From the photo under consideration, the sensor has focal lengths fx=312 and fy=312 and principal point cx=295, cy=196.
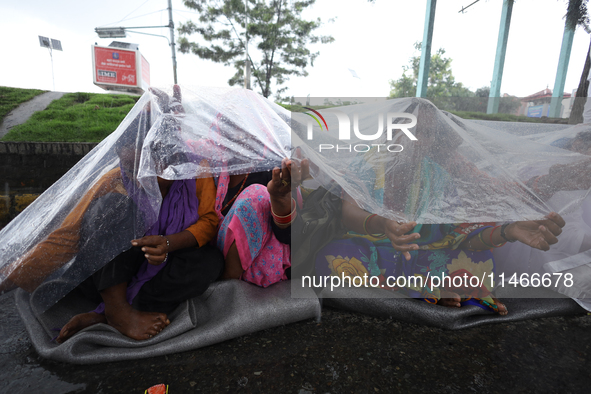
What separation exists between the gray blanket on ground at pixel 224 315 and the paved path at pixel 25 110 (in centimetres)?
399

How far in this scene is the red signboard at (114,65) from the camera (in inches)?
647

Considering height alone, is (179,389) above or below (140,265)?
below

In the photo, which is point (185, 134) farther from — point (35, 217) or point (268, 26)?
point (268, 26)

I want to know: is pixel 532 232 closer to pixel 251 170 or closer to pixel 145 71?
pixel 251 170

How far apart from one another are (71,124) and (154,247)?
4035mm

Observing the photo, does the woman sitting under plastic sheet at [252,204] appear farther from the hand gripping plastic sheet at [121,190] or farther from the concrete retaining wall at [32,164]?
the concrete retaining wall at [32,164]

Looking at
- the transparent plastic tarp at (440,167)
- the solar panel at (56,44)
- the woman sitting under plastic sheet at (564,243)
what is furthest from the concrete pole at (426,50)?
the solar panel at (56,44)

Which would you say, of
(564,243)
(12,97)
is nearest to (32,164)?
(12,97)

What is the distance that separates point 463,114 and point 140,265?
1.80 m

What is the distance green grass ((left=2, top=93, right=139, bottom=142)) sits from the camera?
389cm

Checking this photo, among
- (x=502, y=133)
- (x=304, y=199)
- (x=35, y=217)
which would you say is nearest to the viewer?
(x=35, y=217)

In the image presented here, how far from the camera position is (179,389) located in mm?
1021

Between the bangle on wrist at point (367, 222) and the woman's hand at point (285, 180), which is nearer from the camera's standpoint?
the woman's hand at point (285, 180)

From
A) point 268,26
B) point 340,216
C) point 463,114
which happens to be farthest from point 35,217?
point 268,26
